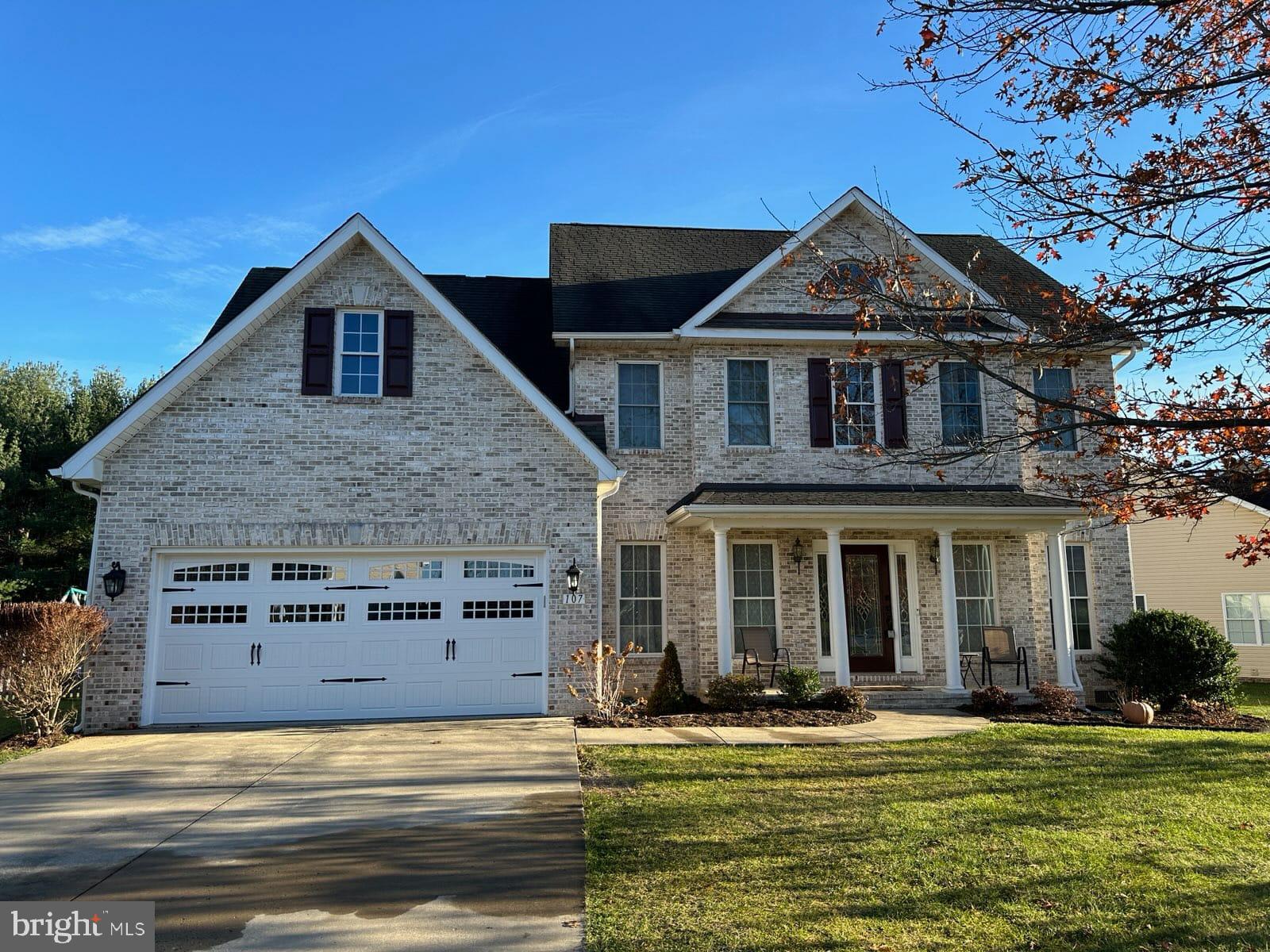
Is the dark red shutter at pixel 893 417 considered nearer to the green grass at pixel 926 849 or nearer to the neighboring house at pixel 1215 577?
the green grass at pixel 926 849

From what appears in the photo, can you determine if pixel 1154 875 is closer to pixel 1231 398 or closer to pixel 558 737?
pixel 1231 398

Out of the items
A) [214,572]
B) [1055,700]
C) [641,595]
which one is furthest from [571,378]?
[1055,700]

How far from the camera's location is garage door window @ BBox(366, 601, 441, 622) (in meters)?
12.8

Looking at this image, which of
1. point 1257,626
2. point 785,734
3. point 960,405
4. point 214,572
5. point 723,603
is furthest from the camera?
point 1257,626

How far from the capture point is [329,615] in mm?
12727

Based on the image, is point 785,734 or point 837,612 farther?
point 837,612

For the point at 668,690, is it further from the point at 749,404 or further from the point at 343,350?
the point at 343,350

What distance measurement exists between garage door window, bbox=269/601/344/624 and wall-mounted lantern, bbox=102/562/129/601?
1950 mm

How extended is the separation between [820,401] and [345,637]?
902 centimetres

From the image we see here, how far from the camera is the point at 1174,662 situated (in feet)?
46.4

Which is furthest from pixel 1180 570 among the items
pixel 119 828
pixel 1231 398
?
pixel 119 828

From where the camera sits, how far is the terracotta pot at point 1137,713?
1232 centimetres

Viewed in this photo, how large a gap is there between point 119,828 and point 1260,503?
78.8 feet

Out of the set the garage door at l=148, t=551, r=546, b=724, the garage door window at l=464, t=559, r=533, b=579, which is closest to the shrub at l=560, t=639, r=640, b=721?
the garage door at l=148, t=551, r=546, b=724
